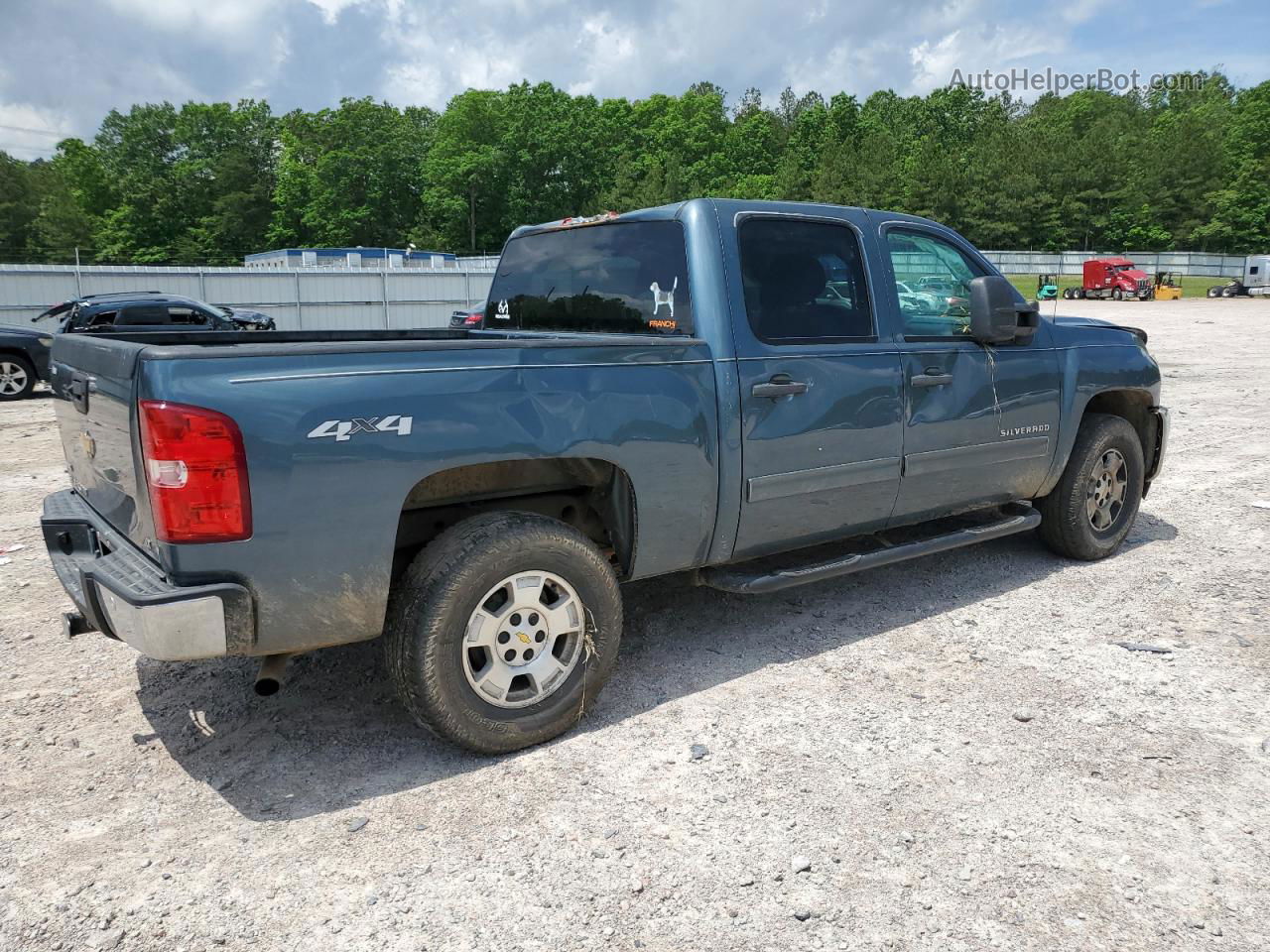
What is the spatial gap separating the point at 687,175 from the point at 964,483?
96525mm

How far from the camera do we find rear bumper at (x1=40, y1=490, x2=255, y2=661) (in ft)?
9.24

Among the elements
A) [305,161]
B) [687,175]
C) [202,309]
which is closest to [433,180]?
[305,161]

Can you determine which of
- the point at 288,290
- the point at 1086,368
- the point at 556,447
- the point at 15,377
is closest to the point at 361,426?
the point at 556,447

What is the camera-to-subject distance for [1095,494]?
574cm

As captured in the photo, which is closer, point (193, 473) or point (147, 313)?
point (193, 473)

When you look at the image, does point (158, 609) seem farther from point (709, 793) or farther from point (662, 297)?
point (662, 297)

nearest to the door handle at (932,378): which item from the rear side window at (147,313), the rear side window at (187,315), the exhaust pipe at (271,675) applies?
the exhaust pipe at (271,675)

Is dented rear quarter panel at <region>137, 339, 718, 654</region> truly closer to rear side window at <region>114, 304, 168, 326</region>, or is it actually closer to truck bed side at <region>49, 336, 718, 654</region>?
truck bed side at <region>49, 336, 718, 654</region>

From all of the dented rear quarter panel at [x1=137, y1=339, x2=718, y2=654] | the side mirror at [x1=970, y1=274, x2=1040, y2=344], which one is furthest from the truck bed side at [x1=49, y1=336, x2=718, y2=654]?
the side mirror at [x1=970, y1=274, x2=1040, y2=344]

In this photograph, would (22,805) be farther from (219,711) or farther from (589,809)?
(589,809)

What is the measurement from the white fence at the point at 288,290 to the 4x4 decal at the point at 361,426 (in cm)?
2027

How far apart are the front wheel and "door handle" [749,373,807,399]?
1361cm

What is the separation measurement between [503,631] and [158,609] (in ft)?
3.71

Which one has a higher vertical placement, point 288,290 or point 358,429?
point 288,290
